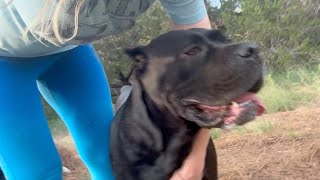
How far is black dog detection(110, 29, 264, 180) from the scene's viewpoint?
74.1 inches

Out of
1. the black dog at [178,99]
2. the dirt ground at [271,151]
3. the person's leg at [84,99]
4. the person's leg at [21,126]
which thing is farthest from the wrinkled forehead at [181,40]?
the dirt ground at [271,151]

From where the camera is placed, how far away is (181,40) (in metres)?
2.05

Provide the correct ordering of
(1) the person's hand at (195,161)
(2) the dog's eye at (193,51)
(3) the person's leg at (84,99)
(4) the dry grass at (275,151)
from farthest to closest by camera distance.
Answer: (4) the dry grass at (275,151)
(3) the person's leg at (84,99)
(1) the person's hand at (195,161)
(2) the dog's eye at (193,51)

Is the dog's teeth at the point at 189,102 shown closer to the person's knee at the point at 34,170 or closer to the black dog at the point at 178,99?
the black dog at the point at 178,99

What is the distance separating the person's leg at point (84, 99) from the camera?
2238 mm

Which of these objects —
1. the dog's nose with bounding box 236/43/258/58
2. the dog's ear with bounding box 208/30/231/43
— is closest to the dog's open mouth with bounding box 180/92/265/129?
the dog's nose with bounding box 236/43/258/58

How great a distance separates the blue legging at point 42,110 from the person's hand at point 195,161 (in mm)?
405

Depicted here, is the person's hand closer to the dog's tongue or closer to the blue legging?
the dog's tongue

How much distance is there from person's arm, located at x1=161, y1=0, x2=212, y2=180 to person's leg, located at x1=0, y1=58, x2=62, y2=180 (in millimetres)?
546

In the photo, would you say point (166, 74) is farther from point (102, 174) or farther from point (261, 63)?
point (102, 174)

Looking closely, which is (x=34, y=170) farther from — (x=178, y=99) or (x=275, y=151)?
(x=275, y=151)

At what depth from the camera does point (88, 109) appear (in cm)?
230

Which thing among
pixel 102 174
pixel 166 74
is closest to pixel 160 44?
pixel 166 74

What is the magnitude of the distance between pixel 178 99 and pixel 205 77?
5.8 inches
